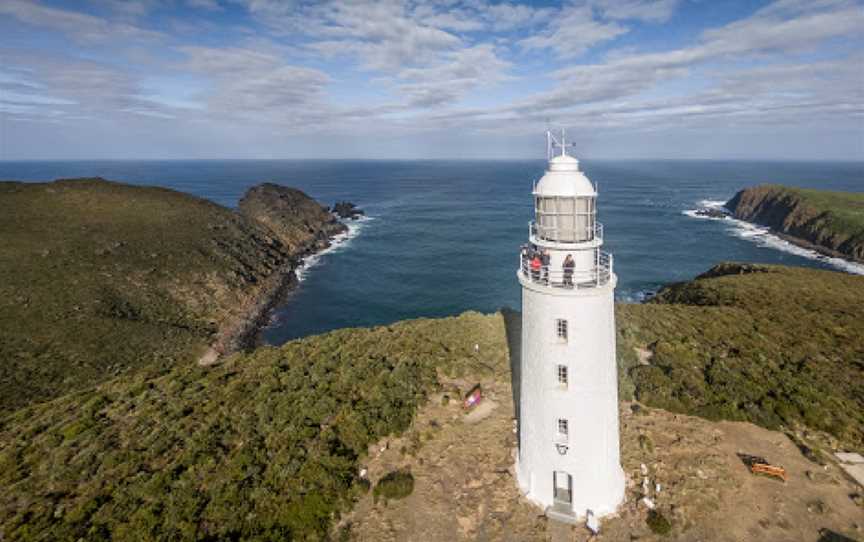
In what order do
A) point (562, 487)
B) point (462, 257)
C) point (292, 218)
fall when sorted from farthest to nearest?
point (292, 218), point (462, 257), point (562, 487)

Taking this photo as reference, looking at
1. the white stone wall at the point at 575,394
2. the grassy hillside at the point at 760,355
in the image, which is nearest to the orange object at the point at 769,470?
the grassy hillside at the point at 760,355

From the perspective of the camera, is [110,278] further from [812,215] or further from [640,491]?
[812,215]

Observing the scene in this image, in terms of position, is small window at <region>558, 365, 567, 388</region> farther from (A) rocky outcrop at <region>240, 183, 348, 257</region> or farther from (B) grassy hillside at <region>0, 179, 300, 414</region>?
(A) rocky outcrop at <region>240, 183, 348, 257</region>

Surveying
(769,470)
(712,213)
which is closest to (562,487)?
(769,470)

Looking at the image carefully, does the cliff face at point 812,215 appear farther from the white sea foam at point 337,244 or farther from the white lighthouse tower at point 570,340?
the white sea foam at point 337,244

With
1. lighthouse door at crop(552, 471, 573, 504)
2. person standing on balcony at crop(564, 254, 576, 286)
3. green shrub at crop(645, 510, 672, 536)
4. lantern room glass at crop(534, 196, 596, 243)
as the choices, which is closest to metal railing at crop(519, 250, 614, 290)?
person standing on balcony at crop(564, 254, 576, 286)

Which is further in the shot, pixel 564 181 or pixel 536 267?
pixel 536 267
